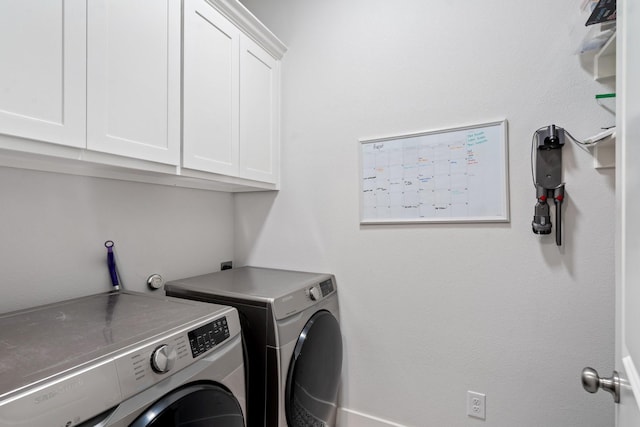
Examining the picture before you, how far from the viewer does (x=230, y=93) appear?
1565 millimetres

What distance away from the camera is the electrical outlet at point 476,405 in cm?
146

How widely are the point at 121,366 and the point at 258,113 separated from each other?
1442 mm

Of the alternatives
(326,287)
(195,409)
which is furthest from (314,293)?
(195,409)

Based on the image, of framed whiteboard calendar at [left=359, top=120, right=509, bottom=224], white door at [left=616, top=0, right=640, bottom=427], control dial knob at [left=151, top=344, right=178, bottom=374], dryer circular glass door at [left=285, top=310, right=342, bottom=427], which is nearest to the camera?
white door at [left=616, top=0, right=640, bottom=427]

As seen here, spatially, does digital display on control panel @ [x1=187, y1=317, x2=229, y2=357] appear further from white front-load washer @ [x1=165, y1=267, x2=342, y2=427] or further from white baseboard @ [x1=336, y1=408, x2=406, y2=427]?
white baseboard @ [x1=336, y1=408, x2=406, y2=427]

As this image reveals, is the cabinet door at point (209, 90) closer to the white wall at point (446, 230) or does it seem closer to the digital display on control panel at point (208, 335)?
the white wall at point (446, 230)

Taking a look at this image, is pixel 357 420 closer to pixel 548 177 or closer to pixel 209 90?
pixel 548 177

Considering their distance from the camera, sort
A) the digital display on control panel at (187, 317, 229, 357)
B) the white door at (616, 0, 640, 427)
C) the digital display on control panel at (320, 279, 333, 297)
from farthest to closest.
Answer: the digital display on control panel at (320, 279, 333, 297) → the digital display on control panel at (187, 317, 229, 357) → the white door at (616, 0, 640, 427)

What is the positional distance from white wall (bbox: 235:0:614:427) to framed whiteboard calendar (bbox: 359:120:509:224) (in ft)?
0.18

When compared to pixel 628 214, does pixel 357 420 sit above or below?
below

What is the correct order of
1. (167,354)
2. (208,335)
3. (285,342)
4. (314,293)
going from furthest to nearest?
(314,293)
(285,342)
(208,335)
(167,354)

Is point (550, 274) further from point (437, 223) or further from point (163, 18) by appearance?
point (163, 18)

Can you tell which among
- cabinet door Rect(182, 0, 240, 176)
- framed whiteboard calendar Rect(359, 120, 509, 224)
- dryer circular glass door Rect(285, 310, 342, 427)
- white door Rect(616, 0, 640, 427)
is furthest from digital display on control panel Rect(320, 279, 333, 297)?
white door Rect(616, 0, 640, 427)

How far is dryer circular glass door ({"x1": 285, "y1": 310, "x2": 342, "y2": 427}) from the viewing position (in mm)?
1277
